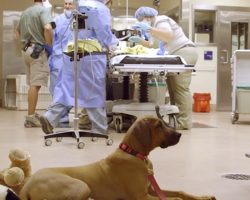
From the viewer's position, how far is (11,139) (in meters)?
4.39

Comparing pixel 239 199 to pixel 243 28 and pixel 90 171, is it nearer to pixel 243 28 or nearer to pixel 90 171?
pixel 90 171

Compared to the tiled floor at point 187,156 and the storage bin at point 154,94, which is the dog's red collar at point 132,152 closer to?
the tiled floor at point 187,156

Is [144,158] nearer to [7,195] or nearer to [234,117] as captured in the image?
[7,195]

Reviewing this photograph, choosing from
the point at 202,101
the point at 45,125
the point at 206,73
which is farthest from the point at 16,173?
the point at 206,73

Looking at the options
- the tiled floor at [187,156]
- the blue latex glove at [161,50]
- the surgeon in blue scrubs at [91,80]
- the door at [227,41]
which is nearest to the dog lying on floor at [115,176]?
the tiled floor at [187,156]

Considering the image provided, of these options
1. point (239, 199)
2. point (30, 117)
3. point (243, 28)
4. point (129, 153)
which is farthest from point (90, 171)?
point (243, 28)

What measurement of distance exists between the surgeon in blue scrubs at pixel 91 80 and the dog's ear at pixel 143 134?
7.87ft

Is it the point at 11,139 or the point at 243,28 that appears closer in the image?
the point at 11,139

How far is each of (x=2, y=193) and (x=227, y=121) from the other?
5.23m

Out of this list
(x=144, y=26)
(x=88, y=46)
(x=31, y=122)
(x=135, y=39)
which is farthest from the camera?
(x=31, y=122)

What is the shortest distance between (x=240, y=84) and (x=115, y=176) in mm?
4887

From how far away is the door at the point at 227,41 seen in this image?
351 inches

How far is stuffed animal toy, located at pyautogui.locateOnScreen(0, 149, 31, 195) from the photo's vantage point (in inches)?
79.5

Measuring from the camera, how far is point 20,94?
844 centimetres
